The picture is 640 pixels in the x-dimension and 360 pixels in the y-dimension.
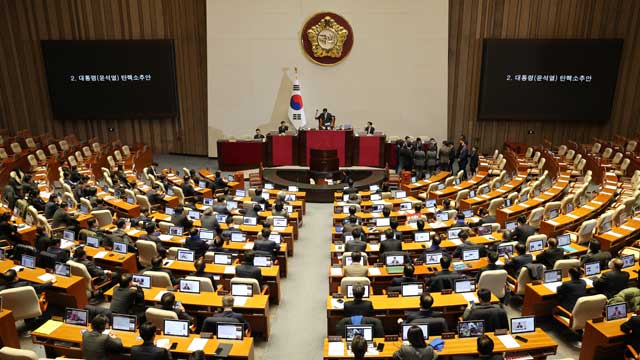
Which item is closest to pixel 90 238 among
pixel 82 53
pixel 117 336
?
pixel 117 336

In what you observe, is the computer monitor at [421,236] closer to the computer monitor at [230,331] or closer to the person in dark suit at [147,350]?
the computer monitor at [230,331]

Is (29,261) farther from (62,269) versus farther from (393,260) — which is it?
(393,260)

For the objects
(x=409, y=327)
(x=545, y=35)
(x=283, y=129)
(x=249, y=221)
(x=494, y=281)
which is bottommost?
(x=249, y=221)

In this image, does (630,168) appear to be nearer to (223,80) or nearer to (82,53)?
(223,80)

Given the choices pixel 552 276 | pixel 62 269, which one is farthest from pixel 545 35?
pixel 62 269

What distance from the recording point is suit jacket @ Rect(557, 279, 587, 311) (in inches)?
299

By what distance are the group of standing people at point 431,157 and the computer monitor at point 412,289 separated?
10.7m

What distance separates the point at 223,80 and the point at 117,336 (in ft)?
52.1

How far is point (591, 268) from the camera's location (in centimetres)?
839

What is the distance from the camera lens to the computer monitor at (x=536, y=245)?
962 centimetres

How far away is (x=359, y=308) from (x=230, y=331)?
73.9 inches

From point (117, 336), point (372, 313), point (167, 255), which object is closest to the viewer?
point (117, 336)

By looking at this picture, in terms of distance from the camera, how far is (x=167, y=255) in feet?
31.9

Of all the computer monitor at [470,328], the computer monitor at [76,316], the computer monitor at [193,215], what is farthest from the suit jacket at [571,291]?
the computer monitor at [193,215]
